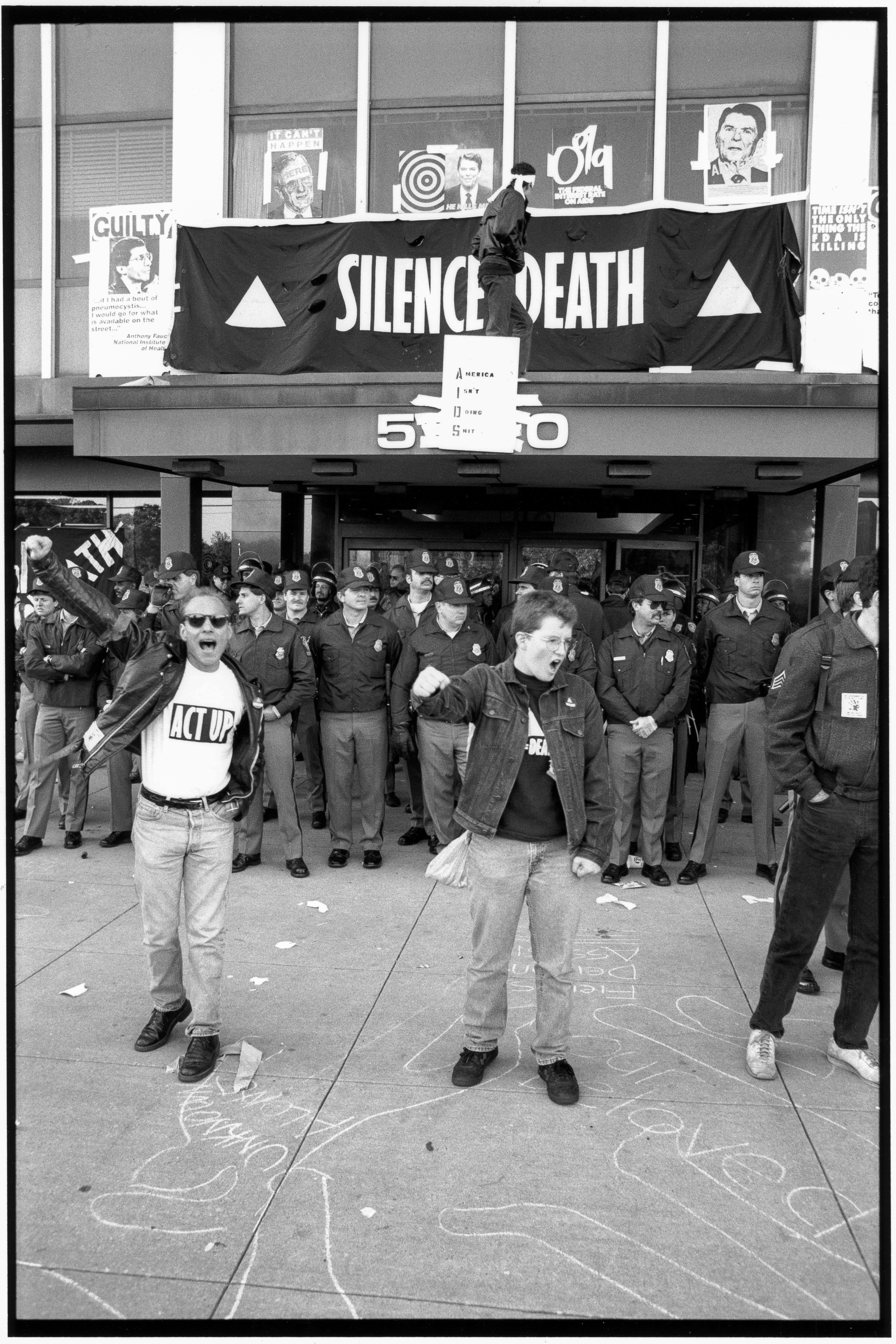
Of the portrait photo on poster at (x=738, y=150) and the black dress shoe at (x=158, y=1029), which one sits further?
the portrait photo on poster at (x=738, y=150)

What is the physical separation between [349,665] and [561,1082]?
401cm

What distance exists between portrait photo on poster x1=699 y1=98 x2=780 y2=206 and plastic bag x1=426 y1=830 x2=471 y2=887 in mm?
9979

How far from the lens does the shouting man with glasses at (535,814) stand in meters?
4.10

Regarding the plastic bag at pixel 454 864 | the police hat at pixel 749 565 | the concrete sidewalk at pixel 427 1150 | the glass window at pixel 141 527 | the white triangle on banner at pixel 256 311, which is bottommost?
the concrete sidewalk at pixel 427 1150

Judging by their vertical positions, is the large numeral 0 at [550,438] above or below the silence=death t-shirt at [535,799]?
above

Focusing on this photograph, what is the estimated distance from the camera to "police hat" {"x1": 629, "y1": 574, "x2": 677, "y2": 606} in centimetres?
711

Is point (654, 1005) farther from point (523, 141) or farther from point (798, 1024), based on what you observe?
point (523, 141)

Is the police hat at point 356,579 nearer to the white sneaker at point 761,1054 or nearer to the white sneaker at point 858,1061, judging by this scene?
the white sneaker at point 761,1054

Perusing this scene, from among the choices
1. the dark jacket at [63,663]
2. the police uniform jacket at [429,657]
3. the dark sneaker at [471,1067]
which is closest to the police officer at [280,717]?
the police uniform jacket at [429,657]

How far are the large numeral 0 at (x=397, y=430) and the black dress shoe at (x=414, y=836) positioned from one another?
3.20 meters

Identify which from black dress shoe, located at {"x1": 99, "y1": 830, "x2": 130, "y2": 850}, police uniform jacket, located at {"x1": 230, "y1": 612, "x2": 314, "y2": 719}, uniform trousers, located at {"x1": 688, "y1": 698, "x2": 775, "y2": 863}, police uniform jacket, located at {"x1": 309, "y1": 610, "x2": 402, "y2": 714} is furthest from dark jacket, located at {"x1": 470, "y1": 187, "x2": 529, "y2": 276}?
black dress shoe, located at {"x1": 99, "y1": 830, "x2": 130, "y2": 850}

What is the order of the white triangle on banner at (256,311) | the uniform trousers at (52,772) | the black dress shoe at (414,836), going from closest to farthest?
1. the uniform trousers at (52,772)
2. the black dress shoe at (414,836)
3. the white triangle on banner at (256,311)

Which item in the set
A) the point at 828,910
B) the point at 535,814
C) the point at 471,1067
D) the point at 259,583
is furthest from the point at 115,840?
the point at 828,910

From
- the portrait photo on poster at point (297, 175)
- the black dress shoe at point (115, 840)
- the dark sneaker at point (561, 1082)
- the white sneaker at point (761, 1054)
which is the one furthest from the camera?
the portrait photo on poster at point (297, 175)
